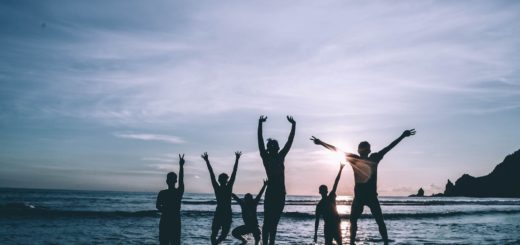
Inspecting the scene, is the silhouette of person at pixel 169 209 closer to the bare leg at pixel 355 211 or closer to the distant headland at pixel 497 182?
the bare leg at pixel 355 211

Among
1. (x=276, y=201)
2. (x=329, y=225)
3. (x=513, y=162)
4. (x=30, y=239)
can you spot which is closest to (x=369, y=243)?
(x=329, y=225)

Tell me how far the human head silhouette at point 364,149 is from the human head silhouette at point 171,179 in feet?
11.9

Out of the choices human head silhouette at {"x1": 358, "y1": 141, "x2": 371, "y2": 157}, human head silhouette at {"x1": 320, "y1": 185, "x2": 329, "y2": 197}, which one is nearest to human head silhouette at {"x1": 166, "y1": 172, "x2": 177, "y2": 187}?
human head silhouette at {"x1": 358, "y1": 141, "x2": 371, "y2": 157}

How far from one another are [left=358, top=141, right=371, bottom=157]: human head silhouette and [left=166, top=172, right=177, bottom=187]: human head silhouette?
364 centimetres

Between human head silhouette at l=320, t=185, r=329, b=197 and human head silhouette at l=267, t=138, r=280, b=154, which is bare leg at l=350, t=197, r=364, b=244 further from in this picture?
human head silhouette at l=320, t=185, r=329, b=197

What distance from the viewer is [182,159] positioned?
7359 mm

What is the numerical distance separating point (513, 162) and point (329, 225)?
435 ft

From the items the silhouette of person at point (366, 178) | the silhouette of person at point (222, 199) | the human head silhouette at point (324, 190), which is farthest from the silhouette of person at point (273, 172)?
the human head silhouette at point (324, 190)

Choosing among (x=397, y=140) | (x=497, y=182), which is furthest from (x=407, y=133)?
(x=497, y=182)

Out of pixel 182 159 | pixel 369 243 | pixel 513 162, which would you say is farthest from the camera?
pixel 513 162

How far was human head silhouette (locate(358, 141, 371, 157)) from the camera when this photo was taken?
751cm

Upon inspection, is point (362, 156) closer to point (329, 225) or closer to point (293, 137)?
point (293, 137)

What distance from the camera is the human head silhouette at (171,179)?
7.39 m

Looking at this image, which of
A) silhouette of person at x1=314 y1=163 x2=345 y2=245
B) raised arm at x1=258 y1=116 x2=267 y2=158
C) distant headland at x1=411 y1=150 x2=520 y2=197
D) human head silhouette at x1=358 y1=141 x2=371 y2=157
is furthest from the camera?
distant headland at x1=411 y1=150 x2=520 y2=197
